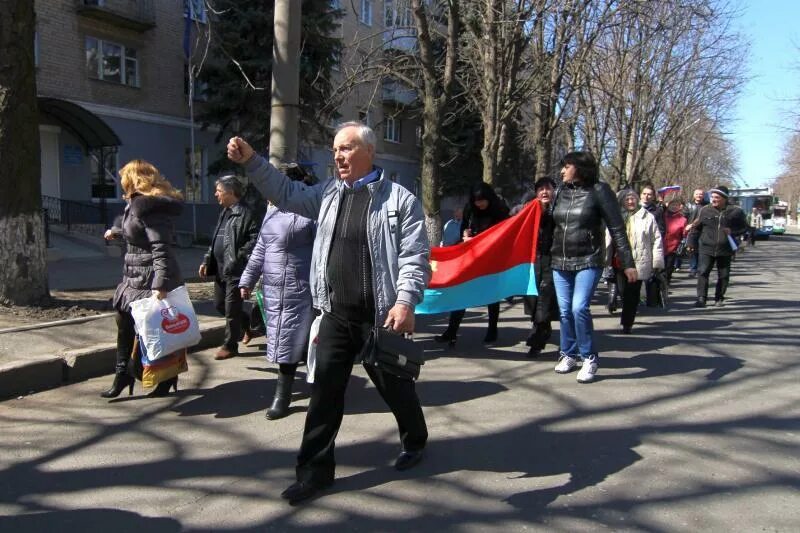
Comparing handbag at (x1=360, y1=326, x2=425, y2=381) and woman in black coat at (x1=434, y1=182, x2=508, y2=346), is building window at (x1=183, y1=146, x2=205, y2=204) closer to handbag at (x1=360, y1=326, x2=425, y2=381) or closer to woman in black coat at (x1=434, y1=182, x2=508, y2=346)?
woman in black coat at (x1=434, y1=182, x2=508, y2=346)

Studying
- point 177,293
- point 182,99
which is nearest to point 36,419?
point 177,293

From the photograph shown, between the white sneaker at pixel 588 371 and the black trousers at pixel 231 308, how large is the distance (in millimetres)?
3336

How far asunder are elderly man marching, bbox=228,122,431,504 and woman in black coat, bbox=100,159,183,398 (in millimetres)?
1723

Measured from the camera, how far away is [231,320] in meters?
6.72

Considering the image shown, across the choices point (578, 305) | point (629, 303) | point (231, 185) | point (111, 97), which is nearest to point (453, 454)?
point (578, 305)

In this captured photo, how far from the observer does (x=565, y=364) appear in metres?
6.10

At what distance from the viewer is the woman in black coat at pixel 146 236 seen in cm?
492

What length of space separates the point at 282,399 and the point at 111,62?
67.1 ft

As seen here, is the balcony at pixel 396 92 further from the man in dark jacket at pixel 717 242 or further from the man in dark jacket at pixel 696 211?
the man in dark jacket at pixel 717 242

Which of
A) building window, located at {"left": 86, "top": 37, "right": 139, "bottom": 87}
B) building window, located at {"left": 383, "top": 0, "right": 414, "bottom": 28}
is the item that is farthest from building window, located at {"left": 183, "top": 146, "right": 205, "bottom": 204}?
building window, located at {"left": 383, "top": 0, "right": 414, "bottom": 28}

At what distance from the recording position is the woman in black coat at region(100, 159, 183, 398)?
4918 millimetres

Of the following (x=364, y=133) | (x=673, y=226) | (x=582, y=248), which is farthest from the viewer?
(x=673, y=226)

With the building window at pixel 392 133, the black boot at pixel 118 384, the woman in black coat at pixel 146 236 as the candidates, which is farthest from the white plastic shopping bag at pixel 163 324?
the building window at pixel 392 133

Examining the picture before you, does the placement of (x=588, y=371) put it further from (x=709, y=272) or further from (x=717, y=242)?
(x=717, y=242)
